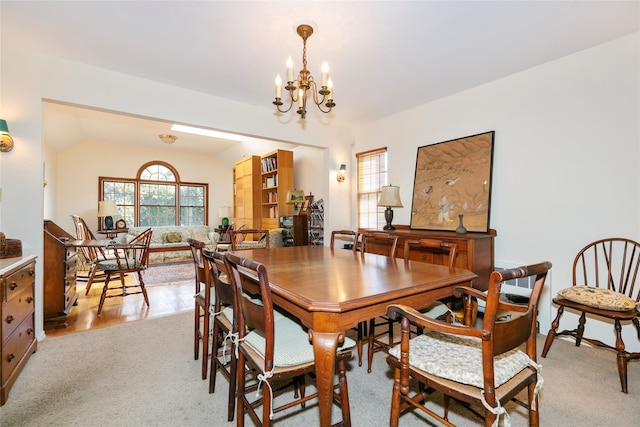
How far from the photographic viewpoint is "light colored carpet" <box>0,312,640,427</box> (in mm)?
1619

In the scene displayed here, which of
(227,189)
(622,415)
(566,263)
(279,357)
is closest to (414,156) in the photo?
(566,263)

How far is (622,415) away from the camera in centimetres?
164

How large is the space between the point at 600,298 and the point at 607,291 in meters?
0.15

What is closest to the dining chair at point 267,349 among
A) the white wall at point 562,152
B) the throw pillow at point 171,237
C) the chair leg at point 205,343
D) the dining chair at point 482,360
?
the dining chair at point 482,360

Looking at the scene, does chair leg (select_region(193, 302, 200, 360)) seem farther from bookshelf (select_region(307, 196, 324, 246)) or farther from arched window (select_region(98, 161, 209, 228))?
arched window (select_region(98, 161, 209, 228))

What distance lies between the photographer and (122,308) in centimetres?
354

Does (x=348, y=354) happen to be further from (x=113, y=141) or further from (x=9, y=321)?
(x=113, y=141)

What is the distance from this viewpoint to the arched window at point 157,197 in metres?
7.40

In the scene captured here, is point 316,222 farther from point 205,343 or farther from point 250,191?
point 205,343

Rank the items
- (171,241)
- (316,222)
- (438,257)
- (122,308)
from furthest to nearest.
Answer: (171,241) < (316,222) < (122,308) < (438,257)

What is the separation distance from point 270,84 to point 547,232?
10.6 feet

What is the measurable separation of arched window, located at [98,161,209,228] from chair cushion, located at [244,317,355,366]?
7.37 m

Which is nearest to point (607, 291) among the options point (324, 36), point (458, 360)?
point (458, 360)

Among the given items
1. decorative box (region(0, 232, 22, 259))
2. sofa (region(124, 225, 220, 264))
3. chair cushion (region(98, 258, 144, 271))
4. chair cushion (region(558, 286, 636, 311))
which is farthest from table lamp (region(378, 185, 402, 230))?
sofa (region(124, 225, 220, 264))
